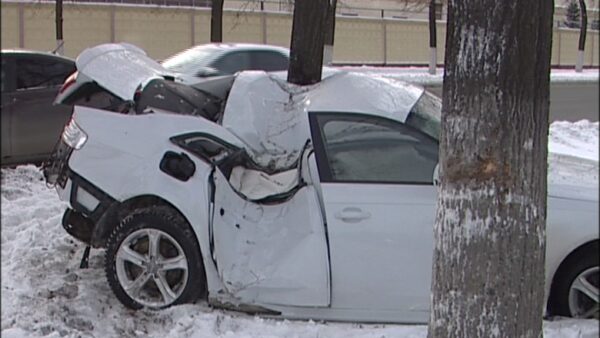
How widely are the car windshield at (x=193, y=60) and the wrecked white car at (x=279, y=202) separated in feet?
18.2

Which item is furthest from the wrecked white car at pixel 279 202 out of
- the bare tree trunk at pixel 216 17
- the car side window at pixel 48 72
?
the bare tree trunk at pixel 216 17

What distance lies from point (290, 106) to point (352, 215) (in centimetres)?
108

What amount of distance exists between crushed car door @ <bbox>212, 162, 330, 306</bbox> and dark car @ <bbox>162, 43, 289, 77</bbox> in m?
6.05

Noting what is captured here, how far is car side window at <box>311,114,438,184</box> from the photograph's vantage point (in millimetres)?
4406

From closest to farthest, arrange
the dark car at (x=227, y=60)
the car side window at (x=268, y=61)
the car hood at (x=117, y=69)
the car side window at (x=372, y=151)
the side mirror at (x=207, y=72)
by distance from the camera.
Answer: the car side window at (x=372, y=151) → the car hood at (x=117, y=69) → the side mirror at (x=207, y=72) → the dark car at (x=227, y=60) → the car side window at (x=268, y=61)

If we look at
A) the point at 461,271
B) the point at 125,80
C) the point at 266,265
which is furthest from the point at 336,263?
the point at 125,80

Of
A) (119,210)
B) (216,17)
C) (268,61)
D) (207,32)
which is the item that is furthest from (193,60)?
(207,32)

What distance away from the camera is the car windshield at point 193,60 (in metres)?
10.6

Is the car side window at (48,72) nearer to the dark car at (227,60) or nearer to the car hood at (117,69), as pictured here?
the dark car at (227,60)

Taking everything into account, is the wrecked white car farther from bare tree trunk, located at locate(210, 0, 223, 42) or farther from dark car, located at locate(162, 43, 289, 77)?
bare tree trunk, located at locate(210, 0, 223, 42)

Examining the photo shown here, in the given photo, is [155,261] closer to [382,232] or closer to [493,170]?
[382,232]

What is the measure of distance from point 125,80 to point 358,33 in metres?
21.9

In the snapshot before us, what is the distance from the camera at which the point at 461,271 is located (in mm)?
2836

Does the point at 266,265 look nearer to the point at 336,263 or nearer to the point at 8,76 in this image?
the point at 336,263
